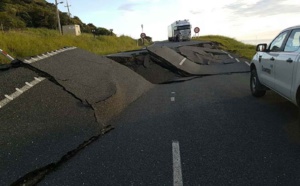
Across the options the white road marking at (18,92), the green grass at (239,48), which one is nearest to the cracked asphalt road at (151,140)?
the white road marking at (18,92)

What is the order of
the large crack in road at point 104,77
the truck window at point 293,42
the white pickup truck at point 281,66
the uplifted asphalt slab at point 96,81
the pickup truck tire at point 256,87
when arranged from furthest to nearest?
the pickup truck tire at point 256,87 → the uplifted asphalt slab at point 96,81 → the large crack in road at point 104,77 → the truck window at point 293,42 → the white pickup truck at point 281,66

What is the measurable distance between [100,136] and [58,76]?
123 inches

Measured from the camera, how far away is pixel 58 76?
838 centimetres

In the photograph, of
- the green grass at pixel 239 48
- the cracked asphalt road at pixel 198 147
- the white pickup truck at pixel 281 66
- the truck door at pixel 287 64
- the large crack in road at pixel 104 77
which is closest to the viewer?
the cracked asphalt road at pixel 198 147

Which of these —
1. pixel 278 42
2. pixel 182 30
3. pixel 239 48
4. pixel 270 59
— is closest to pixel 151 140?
pixel 270 59

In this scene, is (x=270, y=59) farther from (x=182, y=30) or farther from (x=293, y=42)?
(x=182, y=30)

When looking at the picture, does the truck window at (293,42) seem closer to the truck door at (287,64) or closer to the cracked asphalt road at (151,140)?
the truck door at (287,64)

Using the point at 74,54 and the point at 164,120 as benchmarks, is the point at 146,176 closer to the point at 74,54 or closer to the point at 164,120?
the point at 164,120

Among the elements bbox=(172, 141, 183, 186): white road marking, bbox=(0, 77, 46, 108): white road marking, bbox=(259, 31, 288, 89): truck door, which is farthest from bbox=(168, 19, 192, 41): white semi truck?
bbox=(172, 141, 183, 186): white road marking

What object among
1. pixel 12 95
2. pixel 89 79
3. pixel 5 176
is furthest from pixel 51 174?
pixel 89 79

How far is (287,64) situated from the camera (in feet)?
19.2

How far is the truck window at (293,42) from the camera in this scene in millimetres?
5847

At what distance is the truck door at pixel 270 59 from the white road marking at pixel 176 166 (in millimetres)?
3104

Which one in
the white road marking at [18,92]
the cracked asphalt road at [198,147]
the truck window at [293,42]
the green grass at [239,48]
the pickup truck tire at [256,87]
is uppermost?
the truck window at [293,42]
